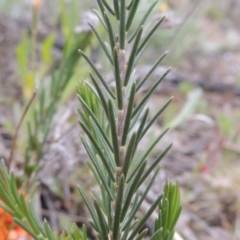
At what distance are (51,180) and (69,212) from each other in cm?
10

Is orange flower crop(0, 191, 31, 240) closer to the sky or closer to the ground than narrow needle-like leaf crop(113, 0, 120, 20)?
closer to the ground

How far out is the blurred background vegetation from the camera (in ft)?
2.77

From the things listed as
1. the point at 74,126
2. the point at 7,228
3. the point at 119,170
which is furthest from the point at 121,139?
the point at 74,126

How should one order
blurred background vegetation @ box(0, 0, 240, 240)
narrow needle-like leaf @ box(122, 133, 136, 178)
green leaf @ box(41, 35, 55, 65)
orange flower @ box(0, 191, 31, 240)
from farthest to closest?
green leaf @ box(41, 35, 55, 65) < blurred background vegetation @ box(0, 0, 240, 240) < orange flower @ box(0, 191, 31, 240) < narrow needle-like leaf @ box(122, 133, 136, 178)

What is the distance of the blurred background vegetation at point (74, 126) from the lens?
0.84 metres

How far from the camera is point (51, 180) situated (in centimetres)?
110

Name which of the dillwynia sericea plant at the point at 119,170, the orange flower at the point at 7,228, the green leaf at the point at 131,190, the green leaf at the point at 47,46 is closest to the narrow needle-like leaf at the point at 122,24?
the dillwynia sericea plant at the point at 119,170

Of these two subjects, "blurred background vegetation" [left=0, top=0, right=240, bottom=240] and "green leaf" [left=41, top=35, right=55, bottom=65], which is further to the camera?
"green leaf" [left=41, top=35, right=55, bottom=65]

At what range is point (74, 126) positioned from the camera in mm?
912

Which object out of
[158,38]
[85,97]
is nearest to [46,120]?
[85,97]

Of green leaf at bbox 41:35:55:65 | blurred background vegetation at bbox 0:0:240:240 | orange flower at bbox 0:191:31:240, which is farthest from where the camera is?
green leaf at bbox 41:35:55:65

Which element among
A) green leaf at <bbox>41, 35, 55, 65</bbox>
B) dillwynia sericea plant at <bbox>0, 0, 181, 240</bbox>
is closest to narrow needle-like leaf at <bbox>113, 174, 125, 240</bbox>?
dillwynia sericea plant at <bbox>0, 0, 181, 240</bbox>

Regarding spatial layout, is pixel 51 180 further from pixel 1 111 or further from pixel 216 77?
pixel 216 77

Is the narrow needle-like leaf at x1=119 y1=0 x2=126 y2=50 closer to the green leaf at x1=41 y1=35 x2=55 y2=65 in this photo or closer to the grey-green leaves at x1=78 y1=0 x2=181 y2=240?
the grey-green leaves at x1=78 y1=0 x2=181 y2=240
